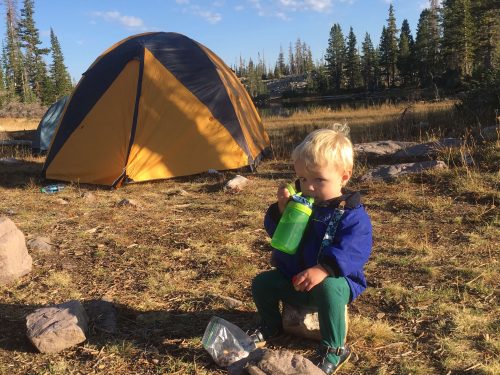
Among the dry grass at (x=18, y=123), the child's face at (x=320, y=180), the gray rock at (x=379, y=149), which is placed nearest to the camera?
the child's face at (x=320, y=180)

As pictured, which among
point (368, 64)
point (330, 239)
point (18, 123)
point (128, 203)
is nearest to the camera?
point (330, 239)

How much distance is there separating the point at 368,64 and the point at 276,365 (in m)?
66.1

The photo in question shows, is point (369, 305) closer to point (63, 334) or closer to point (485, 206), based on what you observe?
point (63, 334)

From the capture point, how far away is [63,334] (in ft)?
8.22

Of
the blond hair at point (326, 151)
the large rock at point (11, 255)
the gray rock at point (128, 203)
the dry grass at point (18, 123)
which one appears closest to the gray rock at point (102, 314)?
the large rock at point (11, 255)

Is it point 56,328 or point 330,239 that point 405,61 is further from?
point 56,328

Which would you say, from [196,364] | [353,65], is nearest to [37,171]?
[196,364]

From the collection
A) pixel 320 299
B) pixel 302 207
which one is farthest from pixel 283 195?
pixel 320 299

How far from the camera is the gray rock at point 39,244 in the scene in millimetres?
4121

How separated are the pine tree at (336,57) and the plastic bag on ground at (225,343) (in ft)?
213

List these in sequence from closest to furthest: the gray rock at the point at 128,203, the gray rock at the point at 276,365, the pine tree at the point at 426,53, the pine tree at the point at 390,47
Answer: the gray rock at the point at 276,365, the gray rock at the point at 128,203, the pine tree at the point at 426,53, the pine tree at the point at 390,47

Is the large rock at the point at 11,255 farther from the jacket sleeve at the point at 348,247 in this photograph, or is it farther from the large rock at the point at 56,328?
the jacket sleeve at the point at 348,247

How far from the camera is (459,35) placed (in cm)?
4391

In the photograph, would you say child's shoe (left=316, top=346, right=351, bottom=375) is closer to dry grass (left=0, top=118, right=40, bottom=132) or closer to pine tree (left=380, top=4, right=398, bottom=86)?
dry grass (left=0, top=118, right=40, bottom=132)
